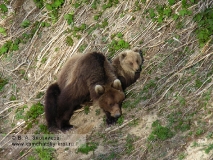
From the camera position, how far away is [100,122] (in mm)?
8992

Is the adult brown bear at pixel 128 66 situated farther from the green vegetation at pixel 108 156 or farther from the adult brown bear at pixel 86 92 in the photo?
the green vegetation at pixel 108 156

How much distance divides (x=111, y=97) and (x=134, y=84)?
3.10 ft

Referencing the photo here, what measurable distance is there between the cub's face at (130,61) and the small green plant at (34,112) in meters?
2.19

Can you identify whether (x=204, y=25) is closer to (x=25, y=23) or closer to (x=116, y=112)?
(x=116, y=112)

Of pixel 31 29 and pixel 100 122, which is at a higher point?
pixel 31 29

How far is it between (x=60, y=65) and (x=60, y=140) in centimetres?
246

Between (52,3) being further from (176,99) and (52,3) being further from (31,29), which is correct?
(176,99)

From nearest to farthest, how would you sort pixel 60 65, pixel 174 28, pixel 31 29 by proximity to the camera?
1. pixel 174 28
2. pixel 60 65
3. pixel 31 29

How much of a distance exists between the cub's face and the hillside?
0.25 m

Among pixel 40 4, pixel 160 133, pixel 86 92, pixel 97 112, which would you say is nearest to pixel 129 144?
pixel 160 133

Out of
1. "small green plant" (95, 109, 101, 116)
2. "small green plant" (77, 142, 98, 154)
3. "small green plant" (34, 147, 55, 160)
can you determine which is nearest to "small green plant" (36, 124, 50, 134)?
"small green plant" (34, 147, 55, 160)

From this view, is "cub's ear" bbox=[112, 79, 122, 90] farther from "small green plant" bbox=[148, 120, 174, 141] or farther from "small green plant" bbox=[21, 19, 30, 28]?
"small green plant" bbox=[21, 19, 30, 28]

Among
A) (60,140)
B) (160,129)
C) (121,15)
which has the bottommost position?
(60,140)

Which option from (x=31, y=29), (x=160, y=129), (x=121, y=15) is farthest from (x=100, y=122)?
(x=31, y=29)
